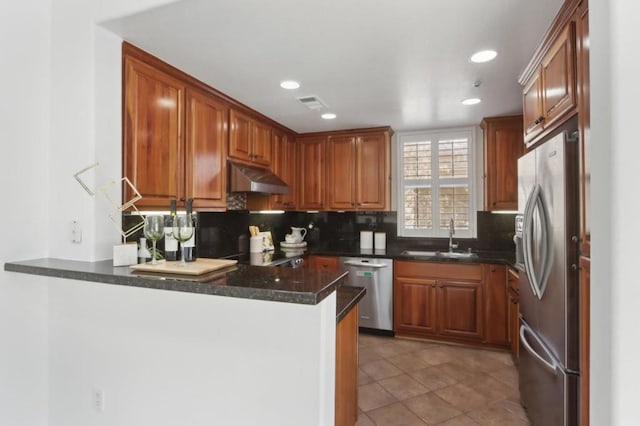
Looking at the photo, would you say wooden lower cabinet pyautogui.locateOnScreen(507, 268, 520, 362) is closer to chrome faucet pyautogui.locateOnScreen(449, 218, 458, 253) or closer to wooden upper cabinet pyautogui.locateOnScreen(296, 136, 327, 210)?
chrome faucet pyautogui.locateOnScreen(449, 218, 458, 253)

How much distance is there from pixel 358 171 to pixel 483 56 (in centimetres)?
209

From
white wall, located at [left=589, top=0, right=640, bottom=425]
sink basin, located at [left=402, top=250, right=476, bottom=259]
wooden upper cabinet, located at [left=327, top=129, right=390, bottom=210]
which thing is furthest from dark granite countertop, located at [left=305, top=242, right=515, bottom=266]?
white wall, located at [left=589, top=0, right=640, bottom=425]

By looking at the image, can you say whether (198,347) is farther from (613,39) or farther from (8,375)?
(613,39)

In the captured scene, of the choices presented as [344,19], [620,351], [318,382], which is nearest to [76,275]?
[318,382]

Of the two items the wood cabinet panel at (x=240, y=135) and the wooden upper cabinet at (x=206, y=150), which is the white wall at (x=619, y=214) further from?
the wood cabinet panel at (x=240, y=135)

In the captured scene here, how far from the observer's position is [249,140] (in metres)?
3.27

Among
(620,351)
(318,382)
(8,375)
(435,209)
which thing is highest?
(435,209)

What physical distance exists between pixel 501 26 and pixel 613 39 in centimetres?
103

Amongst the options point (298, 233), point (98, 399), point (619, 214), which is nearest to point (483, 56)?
point (619, 214)

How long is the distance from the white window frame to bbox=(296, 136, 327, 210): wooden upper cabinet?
1.01 metres

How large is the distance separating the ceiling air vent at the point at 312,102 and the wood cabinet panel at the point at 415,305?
2041 mm

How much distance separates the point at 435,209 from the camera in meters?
4.06

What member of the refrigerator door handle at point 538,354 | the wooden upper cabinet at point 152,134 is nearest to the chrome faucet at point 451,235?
the refrigerator door handle at point 538,354

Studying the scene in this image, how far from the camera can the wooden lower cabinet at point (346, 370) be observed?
64.6 inches
